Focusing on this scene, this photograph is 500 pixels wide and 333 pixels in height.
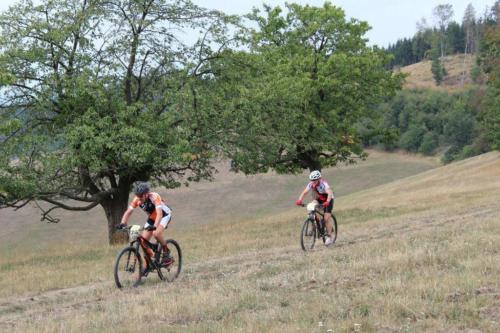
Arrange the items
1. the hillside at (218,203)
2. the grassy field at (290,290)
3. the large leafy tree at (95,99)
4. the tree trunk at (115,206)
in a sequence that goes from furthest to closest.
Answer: the hillside at (218,203)
the tree trunk at (115,206)
the large leafy tree at (95,99)
the grassy field at (290,290)

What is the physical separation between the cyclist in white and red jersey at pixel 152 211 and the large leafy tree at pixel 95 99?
278 inches

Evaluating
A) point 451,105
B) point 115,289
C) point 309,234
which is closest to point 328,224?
point 309,234

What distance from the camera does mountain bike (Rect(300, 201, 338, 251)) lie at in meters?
14.6

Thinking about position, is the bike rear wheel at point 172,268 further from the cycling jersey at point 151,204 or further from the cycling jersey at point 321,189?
the cycling jersey at point 321,189

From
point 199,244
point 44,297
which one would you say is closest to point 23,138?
point 199,244

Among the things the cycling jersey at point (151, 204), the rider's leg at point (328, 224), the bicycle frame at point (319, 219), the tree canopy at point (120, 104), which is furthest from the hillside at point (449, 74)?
the cycling jersey at point (151, 204)

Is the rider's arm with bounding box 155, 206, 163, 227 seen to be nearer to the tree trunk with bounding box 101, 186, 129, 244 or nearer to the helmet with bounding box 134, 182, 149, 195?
the helmet with bounding box 134, 182, 149, 195

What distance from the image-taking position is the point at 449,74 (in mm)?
156250

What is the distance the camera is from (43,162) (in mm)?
19141

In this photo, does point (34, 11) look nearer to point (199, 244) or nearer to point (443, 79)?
point (199, 244)

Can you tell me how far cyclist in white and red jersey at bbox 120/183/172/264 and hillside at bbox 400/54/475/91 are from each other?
135062mm

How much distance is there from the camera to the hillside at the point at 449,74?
146 m

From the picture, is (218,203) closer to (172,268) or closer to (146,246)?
(172,268)

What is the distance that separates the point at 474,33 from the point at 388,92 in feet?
437
